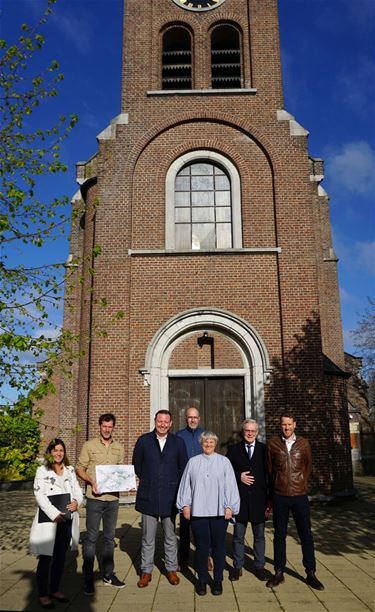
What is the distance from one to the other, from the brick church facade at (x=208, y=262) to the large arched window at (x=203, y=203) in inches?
1.2

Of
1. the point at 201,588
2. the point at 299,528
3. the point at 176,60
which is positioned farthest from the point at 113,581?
the point at 176,60

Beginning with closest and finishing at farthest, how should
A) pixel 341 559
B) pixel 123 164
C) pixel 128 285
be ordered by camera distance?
pixel 341 559
pixel 128 285
pixel 123 164

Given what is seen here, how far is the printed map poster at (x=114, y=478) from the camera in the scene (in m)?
5.51

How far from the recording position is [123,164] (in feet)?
42.6

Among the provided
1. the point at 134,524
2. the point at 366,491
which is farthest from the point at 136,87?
the point at 366,491

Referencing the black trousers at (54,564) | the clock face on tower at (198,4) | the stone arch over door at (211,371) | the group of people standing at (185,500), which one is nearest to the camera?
the black trousers at (54,564)

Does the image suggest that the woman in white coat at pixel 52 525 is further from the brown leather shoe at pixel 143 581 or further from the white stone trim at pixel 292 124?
the white stone trim at pixel 292 124

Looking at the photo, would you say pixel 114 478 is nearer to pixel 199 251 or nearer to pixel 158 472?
pixel 158 472

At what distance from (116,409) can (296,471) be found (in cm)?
629

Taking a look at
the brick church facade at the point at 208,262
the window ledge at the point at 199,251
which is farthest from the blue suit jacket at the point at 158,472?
the window ledge at the point at 199,251

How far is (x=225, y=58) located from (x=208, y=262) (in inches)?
288

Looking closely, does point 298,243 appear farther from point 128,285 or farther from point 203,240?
point 128,285

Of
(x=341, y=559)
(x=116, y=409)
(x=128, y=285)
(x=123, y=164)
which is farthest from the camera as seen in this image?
(x=123, y=164)

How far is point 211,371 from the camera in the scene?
11.8 meters
